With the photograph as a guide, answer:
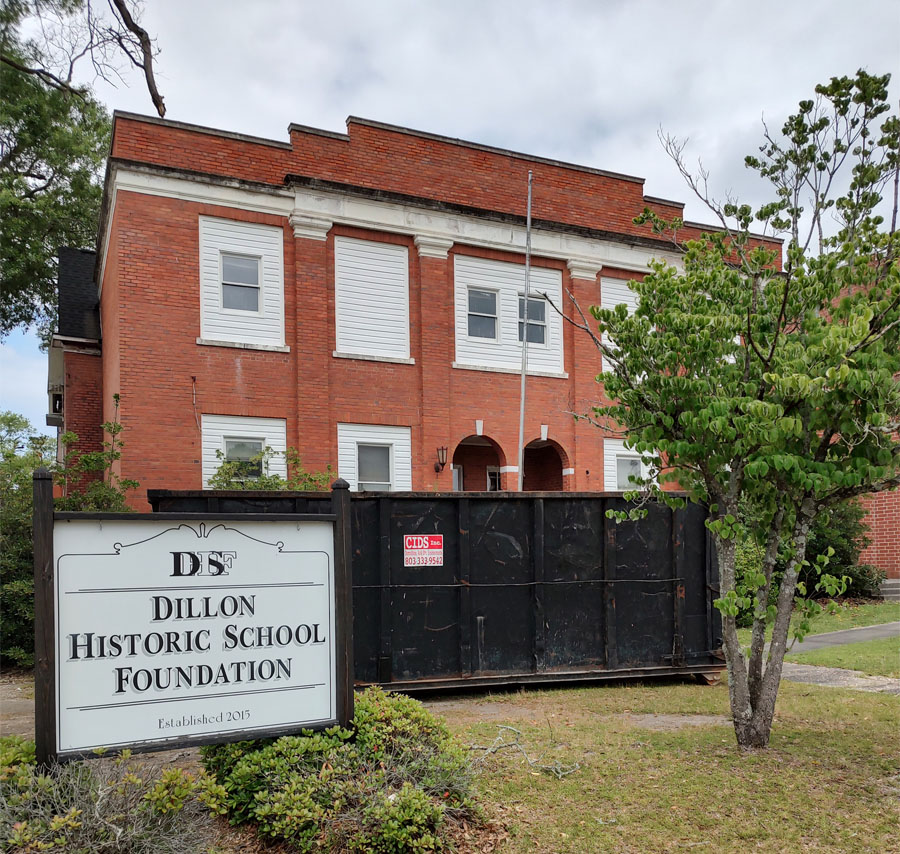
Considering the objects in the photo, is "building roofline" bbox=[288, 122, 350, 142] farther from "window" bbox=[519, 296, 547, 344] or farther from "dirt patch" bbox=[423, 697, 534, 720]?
"dirt patch" bbox=[423, 697, 534, 720]

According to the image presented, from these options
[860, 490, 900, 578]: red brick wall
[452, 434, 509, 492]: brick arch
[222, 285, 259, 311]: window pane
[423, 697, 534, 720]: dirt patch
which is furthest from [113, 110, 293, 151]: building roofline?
[860, 490, 900, 578]: red brick wall

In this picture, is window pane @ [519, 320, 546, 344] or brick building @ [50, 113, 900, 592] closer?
brick building @ [50, 113, 900, 592]

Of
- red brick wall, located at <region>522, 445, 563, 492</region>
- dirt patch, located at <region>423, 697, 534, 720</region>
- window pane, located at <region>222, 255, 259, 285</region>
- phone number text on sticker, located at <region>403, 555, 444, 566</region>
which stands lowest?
dirt patch, located at <region>423, 697, 534, 720</region>

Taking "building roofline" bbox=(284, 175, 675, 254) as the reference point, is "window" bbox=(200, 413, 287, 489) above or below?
below

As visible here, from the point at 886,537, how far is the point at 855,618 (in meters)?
5.97

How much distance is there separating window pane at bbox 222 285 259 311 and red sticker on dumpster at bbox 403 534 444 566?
8601mm

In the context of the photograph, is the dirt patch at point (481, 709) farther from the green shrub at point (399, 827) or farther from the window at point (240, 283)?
the window at point (240, 283)

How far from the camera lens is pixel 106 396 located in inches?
741

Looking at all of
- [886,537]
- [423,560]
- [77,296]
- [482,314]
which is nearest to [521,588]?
[423,560]

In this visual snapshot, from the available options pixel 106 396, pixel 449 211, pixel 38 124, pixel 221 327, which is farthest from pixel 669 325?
pixel 38 124

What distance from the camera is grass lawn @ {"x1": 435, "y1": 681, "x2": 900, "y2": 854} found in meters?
4.75

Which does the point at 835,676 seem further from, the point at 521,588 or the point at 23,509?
the point at 23,509

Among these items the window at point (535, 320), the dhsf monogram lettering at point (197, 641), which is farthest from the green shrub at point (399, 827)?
the window at point (535, 320)

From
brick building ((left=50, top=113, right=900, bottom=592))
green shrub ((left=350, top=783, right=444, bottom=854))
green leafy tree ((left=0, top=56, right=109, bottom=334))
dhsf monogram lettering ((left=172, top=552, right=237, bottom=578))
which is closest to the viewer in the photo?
green shrub ((left=350, top=783, right=444, bottom=854))
